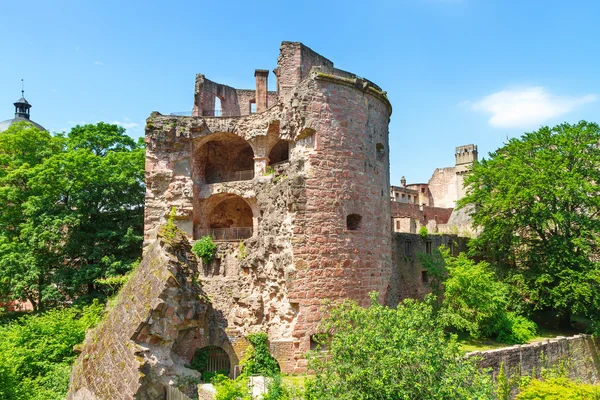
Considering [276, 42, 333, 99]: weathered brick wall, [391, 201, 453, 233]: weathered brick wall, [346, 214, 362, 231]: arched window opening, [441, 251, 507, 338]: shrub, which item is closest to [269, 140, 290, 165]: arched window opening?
[276, 42, 333, 99]: weathered brick wall

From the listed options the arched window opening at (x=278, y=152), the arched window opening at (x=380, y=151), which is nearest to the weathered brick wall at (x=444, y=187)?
the arched window opening at (x=278, y=152)

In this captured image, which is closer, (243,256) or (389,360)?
(389,360)

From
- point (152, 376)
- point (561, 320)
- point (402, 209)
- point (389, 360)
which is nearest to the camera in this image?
point (389, 360)

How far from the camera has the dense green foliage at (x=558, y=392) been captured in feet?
47.1

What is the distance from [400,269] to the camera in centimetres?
2231

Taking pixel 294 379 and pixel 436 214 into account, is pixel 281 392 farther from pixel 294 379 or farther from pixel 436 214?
pixel 436 214

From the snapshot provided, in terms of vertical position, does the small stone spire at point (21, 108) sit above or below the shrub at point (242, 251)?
above

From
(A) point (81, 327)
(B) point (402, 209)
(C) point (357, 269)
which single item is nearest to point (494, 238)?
(C) point (357, 269)

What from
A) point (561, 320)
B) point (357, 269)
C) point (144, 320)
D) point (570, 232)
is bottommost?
point (561, 320)

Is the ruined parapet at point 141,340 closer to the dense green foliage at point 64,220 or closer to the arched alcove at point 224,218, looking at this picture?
the arched alcove at point 224,218

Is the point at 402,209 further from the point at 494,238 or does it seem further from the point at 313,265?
the point at 313,265

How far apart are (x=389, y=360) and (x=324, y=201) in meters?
7.18

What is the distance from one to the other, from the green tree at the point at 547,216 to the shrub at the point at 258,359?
1251 centimetres

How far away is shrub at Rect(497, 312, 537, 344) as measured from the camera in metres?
19.7
